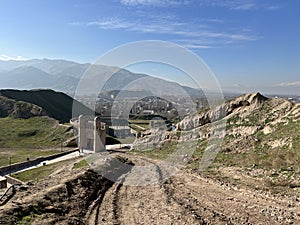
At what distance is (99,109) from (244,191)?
96.8m

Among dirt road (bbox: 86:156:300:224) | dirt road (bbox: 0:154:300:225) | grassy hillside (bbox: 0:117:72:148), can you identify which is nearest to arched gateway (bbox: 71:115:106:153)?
grassy hillside (bbox: 0:117:72:148)

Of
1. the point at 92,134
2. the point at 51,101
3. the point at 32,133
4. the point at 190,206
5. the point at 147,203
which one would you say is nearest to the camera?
the point at 190,206

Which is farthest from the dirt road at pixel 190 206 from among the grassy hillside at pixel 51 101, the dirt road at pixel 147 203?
the grassy hillside at pixel 51 101

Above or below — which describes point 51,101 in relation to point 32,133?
above

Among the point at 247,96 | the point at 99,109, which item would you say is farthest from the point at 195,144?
the point at 99,109

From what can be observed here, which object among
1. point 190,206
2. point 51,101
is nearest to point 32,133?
point 190,206

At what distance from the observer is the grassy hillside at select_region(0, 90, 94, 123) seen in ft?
451

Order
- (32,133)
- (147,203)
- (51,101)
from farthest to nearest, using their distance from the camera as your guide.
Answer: (51,101) → (32,133) → (147,203)

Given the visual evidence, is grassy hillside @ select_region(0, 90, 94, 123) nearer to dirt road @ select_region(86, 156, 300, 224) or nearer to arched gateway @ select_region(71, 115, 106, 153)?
arched gateway @ select_region(71, 115, 106, 153)

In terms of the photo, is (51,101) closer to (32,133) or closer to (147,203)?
(32,133)

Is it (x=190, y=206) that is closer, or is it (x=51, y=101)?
(x=190, y=206)

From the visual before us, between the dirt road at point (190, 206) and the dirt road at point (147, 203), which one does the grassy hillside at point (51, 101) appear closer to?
the dirt road at point (147, 203)

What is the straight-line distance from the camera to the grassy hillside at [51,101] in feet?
451

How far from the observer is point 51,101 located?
518 ft
